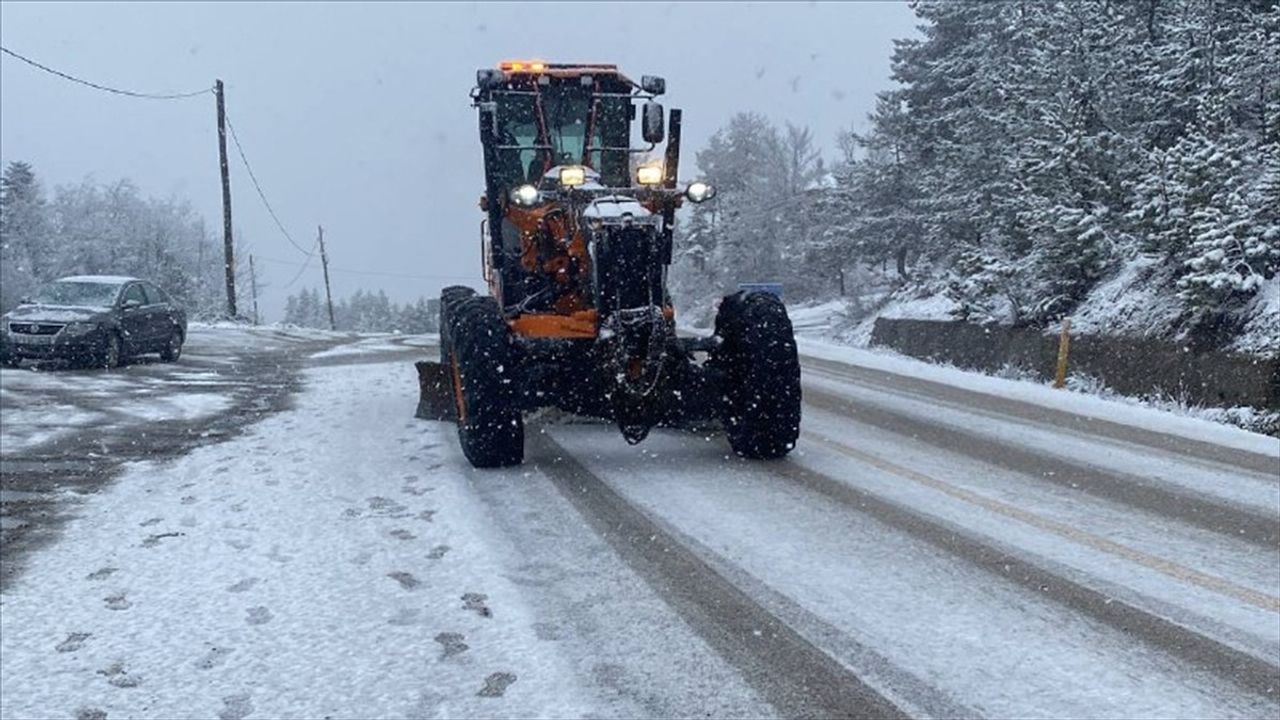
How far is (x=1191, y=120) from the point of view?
19453 millimetres

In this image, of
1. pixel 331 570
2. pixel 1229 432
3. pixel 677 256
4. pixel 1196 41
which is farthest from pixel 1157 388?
pixel 677 256

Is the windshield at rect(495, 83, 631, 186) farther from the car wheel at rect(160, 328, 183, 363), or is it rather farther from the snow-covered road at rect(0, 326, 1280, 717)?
the car wheel at rect(160, 328, 183, 363)

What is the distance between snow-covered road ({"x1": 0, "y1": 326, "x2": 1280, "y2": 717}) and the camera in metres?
3.66

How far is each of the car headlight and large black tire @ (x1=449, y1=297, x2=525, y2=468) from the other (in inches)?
454

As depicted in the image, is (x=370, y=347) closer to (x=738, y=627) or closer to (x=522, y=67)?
(x=522, y=67)

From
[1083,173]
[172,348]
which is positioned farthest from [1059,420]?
[172,348]

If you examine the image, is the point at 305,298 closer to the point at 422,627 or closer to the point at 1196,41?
the point at 1196,41

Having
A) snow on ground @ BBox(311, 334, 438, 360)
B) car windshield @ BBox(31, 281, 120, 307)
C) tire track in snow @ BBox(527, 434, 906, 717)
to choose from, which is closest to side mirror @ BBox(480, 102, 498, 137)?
tire track in snow @ BBox(527, 434, 906, 717)

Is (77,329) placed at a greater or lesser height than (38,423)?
greater

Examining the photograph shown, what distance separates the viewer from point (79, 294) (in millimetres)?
17672

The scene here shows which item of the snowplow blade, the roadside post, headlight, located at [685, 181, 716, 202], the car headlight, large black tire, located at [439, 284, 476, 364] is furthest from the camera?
the car headlight

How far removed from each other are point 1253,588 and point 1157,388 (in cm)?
998

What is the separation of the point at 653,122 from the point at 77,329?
40.1ft

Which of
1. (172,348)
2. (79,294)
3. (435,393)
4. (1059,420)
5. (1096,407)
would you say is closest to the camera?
(435,393)
